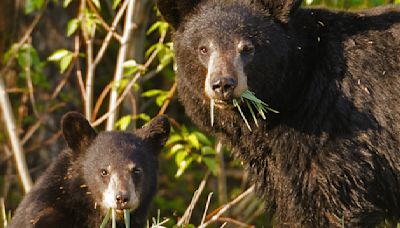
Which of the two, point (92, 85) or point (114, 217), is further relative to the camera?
point (92, 85)

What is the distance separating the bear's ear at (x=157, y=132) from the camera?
725 centimetres

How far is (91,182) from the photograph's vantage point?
6832mm

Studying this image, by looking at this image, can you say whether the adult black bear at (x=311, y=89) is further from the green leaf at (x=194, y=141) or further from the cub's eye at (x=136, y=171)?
the green leaf at (x=194, y=141)

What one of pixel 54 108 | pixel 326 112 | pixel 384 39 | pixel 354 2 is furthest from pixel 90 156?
pixel 54 108

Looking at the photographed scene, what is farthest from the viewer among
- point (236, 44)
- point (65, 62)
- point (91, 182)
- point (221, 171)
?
point (221, 171)

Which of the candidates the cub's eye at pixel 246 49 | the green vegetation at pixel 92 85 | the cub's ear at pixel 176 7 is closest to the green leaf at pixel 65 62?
the green vegetation at pixel 92 85

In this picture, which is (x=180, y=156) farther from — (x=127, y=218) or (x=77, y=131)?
(x=127, y=218)

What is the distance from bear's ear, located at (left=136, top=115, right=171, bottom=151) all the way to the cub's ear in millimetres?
734

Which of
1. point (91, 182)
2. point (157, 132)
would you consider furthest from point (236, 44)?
point (91, 182)

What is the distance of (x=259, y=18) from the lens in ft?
22.5

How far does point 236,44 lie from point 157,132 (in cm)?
97

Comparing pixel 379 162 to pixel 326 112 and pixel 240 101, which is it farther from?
pixel 240 101

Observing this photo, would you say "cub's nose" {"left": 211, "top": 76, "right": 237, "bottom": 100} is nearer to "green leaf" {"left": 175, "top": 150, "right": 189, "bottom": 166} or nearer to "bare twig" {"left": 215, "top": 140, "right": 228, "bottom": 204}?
"green leaf" {"left": 175, "top": 150, "right": 189, "bottom": 166}

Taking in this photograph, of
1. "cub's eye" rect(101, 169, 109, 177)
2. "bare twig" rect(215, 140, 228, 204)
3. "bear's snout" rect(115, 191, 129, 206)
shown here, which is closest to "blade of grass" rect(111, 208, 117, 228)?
"bear's snout" rect(115, 191, 129, 206)
